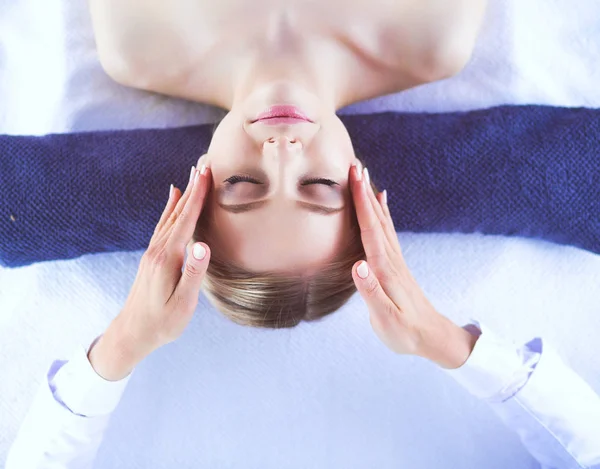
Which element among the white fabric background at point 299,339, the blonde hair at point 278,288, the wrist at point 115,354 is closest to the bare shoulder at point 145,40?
the white fabric background at point 299,339

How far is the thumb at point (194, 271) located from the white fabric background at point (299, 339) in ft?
1.21

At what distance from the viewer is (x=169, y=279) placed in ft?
2.91

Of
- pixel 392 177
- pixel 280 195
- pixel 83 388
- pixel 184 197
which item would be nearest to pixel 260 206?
pixel 280 195

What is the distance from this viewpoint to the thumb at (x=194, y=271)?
82cm

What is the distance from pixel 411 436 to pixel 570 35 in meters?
0.98

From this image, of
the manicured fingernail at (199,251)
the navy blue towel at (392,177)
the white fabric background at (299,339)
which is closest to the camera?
the manicured fingernail at (199,251)

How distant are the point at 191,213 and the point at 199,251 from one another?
0.07 m

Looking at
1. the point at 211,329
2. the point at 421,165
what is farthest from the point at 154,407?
the point at 421,165

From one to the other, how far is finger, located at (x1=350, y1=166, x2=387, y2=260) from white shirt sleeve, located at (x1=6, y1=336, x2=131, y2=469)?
562 millimetres

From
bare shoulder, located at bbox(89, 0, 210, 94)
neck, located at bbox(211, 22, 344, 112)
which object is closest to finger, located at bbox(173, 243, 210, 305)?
neck, located at bbox(211, 22, 344, 112)

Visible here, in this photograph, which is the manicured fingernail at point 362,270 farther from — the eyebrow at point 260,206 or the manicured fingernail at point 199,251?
the manicured fingernail at point 199,251

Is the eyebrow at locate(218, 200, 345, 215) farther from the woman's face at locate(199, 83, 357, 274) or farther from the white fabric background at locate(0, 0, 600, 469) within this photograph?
the white fabric background at locate(0, 0, 600, 469)

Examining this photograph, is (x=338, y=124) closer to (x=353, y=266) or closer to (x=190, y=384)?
(x=353, y=266)

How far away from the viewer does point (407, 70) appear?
1.15m
